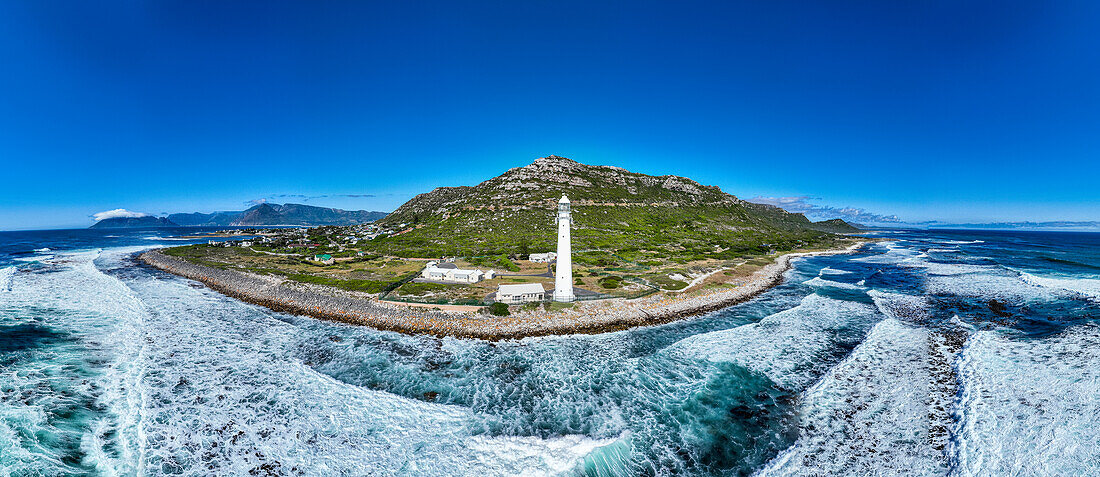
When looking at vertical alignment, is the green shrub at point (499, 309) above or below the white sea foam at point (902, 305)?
above

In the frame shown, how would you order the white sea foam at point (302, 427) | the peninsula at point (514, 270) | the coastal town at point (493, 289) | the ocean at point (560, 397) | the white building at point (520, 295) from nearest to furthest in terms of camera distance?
the white sea foam at point (302, 427) → the ocean at point (560, 397) → the coastal town at point (493, 289) → the peninsula at point (514, 270) → the white building at point (520, 295)

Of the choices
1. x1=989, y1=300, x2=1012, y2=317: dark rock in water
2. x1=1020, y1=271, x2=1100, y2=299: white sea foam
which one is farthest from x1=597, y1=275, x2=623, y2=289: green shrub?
x1=1020, y1=271, x2=1100, y2=299: white sea foam

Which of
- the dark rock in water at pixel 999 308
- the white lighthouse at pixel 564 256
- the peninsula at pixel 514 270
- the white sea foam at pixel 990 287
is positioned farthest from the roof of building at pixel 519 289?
the white sea foam at pixel 990 287

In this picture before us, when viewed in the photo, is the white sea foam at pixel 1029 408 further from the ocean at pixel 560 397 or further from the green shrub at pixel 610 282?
the green shrub at pixel 610 282

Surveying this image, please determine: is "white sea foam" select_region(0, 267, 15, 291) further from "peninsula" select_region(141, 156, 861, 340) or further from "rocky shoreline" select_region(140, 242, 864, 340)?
"rocky shoreline" select_region(140, 242, 864, 340)

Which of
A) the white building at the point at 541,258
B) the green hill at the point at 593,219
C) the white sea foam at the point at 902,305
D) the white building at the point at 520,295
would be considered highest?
the green hill at the point at 593,219

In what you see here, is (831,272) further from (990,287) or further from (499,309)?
(499,309)

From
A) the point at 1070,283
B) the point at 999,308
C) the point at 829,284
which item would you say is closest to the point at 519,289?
the point at 829,284
